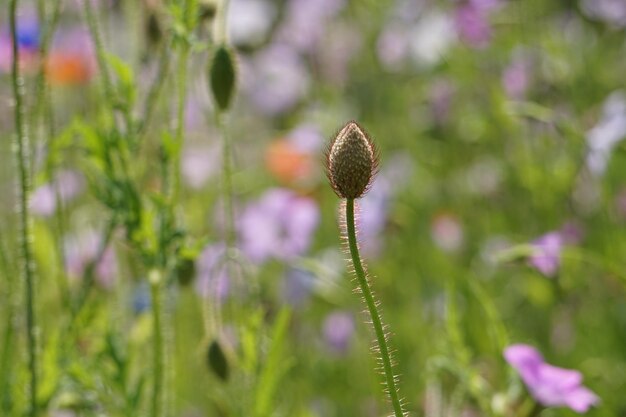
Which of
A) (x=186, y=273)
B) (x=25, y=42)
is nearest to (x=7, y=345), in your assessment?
(x=186, y=273)

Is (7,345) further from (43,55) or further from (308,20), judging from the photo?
(308,20)

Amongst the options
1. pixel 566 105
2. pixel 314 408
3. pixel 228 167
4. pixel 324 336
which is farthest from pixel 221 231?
pixel 228 167

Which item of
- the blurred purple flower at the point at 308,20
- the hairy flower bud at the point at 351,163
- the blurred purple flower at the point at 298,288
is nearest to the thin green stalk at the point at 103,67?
the hairy flower bud at the point at 351,163

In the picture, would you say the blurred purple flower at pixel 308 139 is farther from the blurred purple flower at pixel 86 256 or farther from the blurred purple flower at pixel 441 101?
the blurred purple flower at pixel 86 256

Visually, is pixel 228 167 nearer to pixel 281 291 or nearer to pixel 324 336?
pixel 281 291

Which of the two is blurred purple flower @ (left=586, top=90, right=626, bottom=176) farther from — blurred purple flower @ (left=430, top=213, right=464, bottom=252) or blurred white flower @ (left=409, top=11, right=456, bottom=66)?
blurred white flower @ (left=409, top=11, right=456, bottom=66)

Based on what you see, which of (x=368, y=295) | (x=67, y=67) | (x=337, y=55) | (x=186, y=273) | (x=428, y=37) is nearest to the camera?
(x=368, y=295)

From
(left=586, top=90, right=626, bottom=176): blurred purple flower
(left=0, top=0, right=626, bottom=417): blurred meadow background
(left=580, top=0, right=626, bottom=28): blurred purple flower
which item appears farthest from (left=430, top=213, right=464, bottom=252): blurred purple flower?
(left=580, top=0, right=626, bottom=28): blurred purple flower
